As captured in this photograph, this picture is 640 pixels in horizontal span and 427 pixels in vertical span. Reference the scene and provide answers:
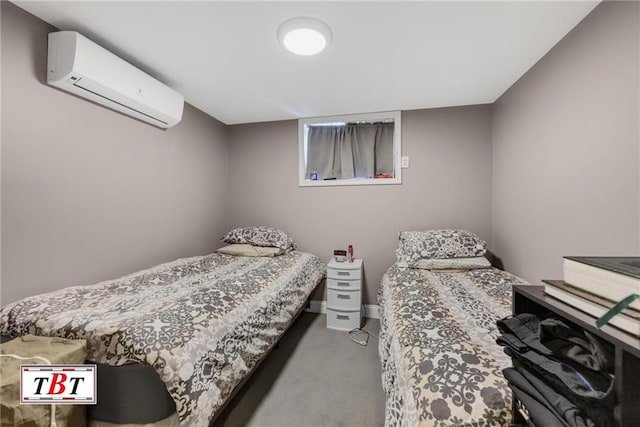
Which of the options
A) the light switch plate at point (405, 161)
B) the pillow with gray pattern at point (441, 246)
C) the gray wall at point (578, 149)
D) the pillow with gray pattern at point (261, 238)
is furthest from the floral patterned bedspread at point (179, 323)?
the gray wall at point (578, 149)

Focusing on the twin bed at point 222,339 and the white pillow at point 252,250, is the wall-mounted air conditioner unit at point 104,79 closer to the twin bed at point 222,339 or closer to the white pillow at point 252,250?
the twin bed at point 222,339

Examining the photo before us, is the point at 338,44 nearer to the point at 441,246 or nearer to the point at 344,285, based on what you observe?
the point at 441,246

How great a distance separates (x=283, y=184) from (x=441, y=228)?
1.86m

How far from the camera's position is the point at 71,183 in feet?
5.15

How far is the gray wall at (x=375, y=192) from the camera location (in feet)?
8.48

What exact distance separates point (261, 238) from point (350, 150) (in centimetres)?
146

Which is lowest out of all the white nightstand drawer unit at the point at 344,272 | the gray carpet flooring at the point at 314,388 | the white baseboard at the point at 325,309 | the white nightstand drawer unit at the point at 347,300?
the gray carpet flooring at the point at 314,388

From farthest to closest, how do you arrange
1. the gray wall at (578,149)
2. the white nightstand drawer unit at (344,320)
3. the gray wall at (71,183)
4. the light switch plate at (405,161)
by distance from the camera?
the light switch plate at (405,161), the white nightstand drawer unit at (344,320), the gray wall at (71,183), the gray wall at (578,149)

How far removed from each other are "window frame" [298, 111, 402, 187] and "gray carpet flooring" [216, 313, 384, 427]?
161 cm

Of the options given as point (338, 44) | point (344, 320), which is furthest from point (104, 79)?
point (344, 320)

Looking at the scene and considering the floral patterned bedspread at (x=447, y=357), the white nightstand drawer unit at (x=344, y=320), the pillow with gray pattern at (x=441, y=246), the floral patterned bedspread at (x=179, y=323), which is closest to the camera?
the floral patterned bedspread at (x=447, y=357)

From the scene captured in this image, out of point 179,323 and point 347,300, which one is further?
point 347,300
